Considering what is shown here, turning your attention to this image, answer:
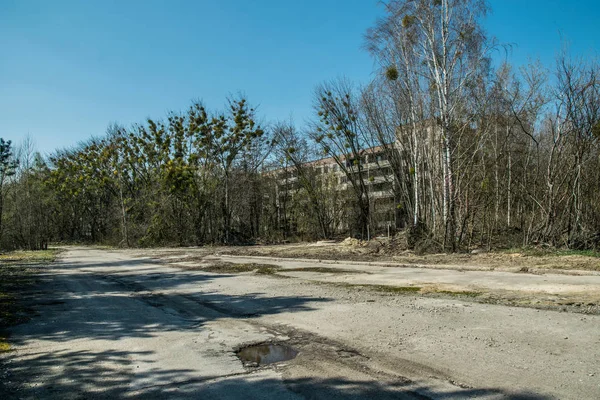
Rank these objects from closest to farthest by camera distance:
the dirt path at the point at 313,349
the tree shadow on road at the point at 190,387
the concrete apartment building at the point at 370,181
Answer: the tree shadow on road at the point at 190,387 → the dirt path at the point at 313,349 → the concrete apartment building at the point at 370,181

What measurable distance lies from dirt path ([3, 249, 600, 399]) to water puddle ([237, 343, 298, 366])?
0.50ft

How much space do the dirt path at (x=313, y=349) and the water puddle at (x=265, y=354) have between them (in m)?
0.15

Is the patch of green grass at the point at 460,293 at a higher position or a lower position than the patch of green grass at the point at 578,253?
lower

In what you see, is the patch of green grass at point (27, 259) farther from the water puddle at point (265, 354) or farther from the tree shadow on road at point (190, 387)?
the water puddle at point (265, 354)

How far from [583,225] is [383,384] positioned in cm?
1554

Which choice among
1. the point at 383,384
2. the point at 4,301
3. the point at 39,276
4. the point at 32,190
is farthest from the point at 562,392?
the point at 32,190

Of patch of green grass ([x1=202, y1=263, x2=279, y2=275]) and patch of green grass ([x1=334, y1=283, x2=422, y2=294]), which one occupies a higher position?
patch of green grass ([x1=202, y1=263, x2=279, y2=275])

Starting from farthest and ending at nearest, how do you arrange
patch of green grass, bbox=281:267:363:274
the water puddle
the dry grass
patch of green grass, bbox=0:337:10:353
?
patch of green grass, bbox=281:267:363:274, the dry grass, patch of green grass, bbox=0:337:10:353, the water puddle

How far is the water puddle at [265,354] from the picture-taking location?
507 cm

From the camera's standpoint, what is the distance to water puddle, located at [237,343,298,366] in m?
5.07

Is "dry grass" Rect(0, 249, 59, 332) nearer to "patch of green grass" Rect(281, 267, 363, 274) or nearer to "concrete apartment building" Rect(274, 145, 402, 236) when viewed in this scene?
"patch of green grass" Rect(281, 267, 363, 274)

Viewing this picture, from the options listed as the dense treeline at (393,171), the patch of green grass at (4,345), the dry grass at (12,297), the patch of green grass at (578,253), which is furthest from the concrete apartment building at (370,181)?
the patch of green grass at (4,345)

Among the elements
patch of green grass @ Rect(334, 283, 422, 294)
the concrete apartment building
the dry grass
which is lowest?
patch of green grass @ Rect(334, 283, 422, 294)

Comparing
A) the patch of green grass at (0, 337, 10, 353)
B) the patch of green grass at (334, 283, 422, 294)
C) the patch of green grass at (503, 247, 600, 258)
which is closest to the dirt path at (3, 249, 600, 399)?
the patch of green grass at (0, 337, 10, 353)
